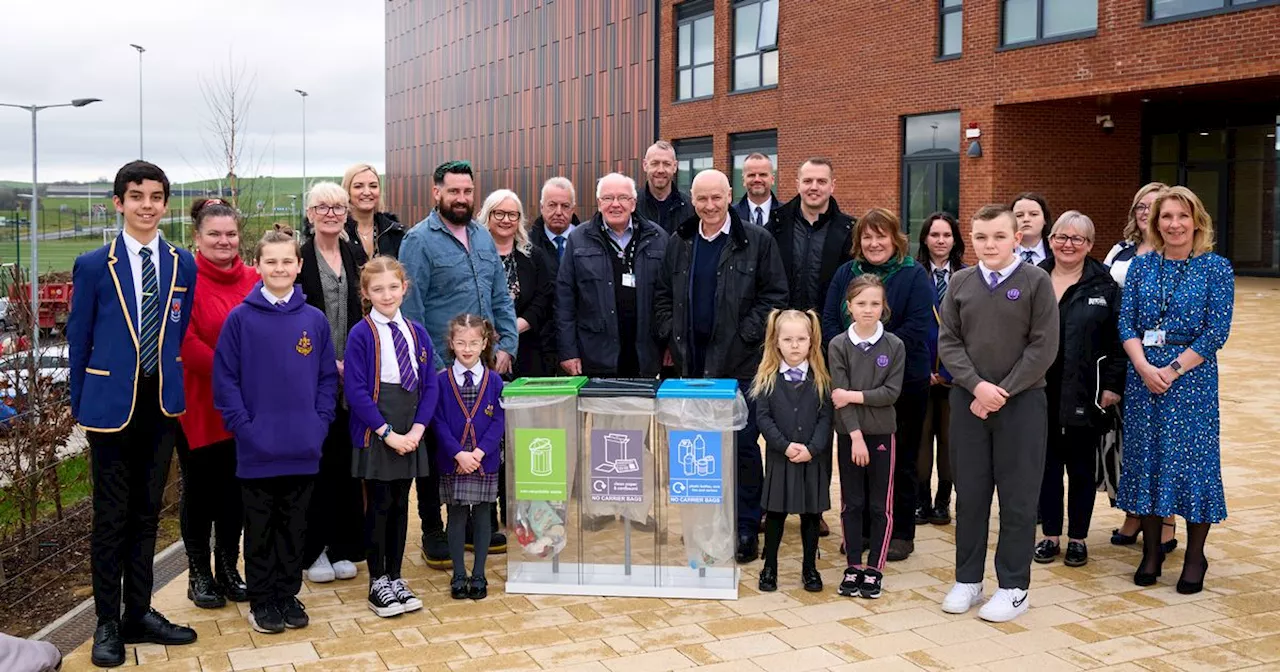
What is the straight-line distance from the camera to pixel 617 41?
1369 inches

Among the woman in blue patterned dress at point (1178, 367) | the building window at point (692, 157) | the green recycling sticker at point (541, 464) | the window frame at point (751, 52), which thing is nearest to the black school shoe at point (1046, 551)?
the woman in blue patterned dress at point (1178, 367)

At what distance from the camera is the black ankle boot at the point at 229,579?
5.55 metres

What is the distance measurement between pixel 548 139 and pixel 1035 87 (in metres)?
23.6

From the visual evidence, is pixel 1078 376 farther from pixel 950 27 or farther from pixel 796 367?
pixel 950 27

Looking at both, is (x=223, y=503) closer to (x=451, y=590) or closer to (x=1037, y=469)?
(x=451, y=590)

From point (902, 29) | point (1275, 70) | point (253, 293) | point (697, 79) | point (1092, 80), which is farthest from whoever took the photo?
point (697, 79)

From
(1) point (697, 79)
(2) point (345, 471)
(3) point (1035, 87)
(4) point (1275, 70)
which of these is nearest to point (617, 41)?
(1) point (697, 79)

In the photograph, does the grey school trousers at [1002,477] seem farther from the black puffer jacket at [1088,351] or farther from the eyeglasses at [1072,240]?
the eyeglasses at [1072,240]

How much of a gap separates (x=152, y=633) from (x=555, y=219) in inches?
135

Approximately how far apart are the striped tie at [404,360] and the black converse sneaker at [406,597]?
36.0 inches

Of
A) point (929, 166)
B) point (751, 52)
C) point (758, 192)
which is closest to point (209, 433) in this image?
point (758, 192)

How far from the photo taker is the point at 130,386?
470cm

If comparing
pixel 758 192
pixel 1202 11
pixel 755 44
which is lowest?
pixel 758 192

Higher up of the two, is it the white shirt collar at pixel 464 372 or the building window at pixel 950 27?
the building window at pixel 950 27
